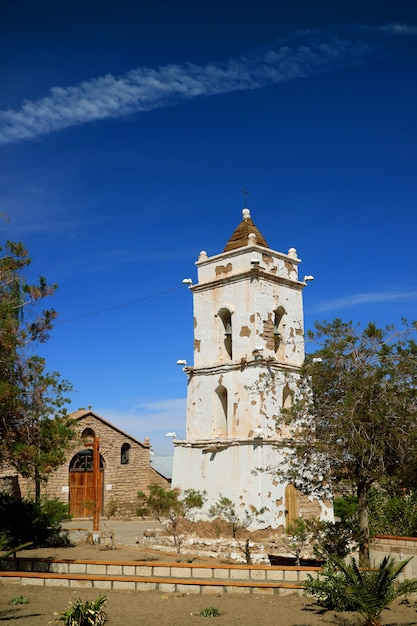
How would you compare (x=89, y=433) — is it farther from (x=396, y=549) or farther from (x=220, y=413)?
(x=396, y=549)

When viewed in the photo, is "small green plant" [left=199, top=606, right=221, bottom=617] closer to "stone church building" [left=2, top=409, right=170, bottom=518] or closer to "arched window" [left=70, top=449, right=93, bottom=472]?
"stone church building" [left=2, top=409, right=170, bottom=518]

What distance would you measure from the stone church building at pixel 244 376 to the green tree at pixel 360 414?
14.5 feet

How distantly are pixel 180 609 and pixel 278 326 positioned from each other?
11626 millimetres

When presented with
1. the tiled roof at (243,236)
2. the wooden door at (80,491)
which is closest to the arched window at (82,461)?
the wooden door at (80,491)

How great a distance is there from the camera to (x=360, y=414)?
1205cm

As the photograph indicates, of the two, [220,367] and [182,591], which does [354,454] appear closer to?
[182,591]

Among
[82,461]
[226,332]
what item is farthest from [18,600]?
[82,461]

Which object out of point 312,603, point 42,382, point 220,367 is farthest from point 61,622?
point 220,367

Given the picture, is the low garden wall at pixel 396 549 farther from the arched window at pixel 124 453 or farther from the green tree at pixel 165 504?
the arched window at pixel 124 453

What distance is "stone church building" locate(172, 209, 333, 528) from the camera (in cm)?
1794

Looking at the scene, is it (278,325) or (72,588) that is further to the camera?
(278,325)

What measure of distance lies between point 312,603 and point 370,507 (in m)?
9.98

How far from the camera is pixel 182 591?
10.9 meters

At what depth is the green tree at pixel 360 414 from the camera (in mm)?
11852
